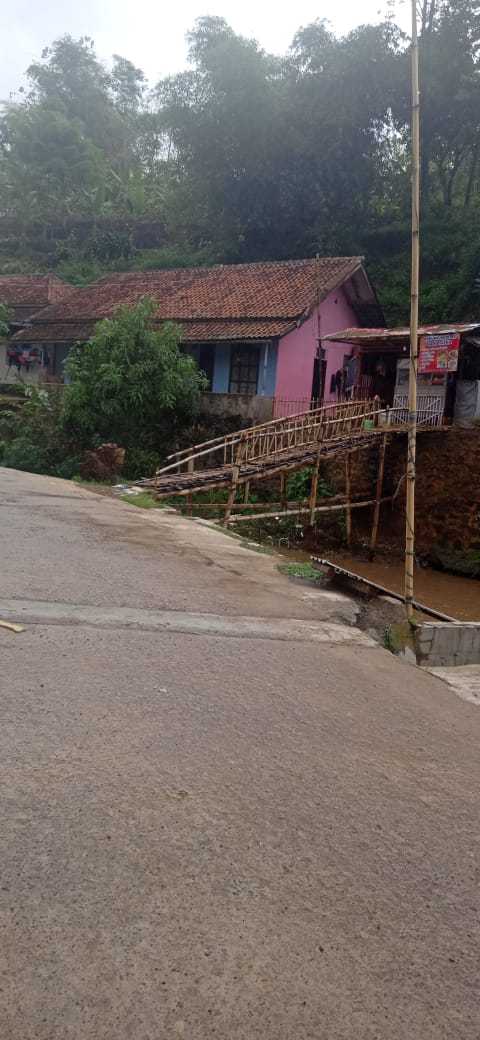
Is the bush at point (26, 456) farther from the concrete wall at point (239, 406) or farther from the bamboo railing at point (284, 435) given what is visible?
the bamboo railing at point (284, 435)

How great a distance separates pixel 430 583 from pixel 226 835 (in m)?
13.6

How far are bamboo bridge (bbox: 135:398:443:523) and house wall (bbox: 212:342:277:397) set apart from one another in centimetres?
286

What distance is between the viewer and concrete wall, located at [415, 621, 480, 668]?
720cm

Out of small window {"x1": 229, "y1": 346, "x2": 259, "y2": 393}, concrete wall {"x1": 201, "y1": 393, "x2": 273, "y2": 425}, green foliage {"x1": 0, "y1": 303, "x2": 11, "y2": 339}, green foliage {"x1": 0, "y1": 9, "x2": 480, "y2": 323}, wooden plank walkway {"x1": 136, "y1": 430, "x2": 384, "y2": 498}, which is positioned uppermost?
green foliage {"x1": 0, "y1": 9, "x2": 480, "y2": 323}

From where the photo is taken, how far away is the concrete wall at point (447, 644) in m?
7.20

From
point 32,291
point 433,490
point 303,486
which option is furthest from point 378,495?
point 32,291

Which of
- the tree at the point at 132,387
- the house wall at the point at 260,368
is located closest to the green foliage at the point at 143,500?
the tree at the point at 132,387

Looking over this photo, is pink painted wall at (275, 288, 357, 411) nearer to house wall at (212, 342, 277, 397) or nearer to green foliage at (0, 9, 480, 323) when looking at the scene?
house wall at (212, 342, 277, 397)

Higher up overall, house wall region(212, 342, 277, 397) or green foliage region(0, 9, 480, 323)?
green foliage region(0, 9, 480, 323)

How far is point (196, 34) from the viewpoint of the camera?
3159 centimetres

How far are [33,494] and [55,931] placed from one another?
32.3 feet

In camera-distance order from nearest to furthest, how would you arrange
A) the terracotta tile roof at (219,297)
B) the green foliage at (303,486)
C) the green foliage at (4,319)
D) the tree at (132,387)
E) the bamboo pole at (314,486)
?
the bamboo pole at (314,486), the green foliage at (303,486), the tree at (132,387), the terracotta tile roof at (219,297), the green foliage at (4,319)

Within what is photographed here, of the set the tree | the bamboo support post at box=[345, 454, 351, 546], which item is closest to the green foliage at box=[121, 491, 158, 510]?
the bamboo support post at box=[345, 454, 351, 546]

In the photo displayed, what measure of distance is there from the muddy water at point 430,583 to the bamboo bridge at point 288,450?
1357 mm
